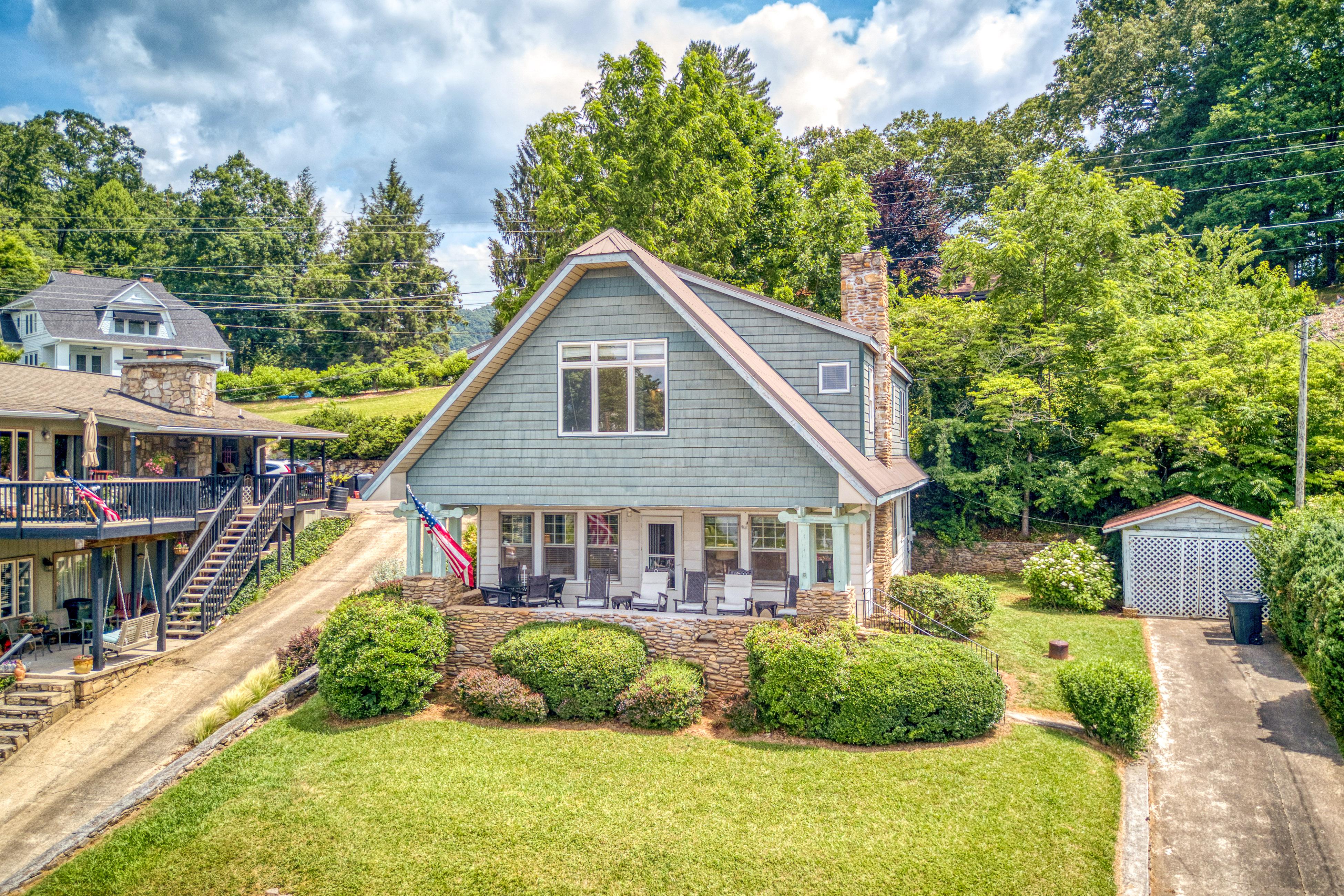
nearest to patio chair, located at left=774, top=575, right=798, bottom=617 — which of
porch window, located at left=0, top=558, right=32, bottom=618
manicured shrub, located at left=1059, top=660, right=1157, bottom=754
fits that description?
manicured shrub, located at left=1059, top=660, right=1157, bottom=754

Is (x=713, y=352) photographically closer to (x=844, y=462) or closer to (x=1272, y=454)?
(x=844, y=462)

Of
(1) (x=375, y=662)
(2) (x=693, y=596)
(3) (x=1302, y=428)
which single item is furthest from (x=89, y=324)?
(3) (x=1302, y=428)

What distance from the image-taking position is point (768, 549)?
15.2m

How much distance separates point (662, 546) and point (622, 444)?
315 centimetres

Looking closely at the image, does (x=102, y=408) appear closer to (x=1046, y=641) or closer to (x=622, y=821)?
(x=622, y=821)

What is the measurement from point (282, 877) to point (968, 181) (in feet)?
160

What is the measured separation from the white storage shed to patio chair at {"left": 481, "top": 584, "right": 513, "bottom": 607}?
1386cm

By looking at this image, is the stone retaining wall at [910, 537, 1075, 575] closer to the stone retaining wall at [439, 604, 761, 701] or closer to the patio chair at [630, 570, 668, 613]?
the patio chair at [630, 570, 668, 613]

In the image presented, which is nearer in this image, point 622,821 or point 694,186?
point 622,821

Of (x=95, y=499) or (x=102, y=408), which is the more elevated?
(x=102, y=408)

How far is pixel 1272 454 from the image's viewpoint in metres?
17.8

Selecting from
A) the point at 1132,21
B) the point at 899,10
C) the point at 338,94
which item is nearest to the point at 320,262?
the point at 338,94

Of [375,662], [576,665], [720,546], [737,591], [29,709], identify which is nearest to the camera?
[576,665]

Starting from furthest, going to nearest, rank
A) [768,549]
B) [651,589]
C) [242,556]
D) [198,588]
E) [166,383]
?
[166,383]
[242,556]
[198,588]
[768,549]
[651,589]
